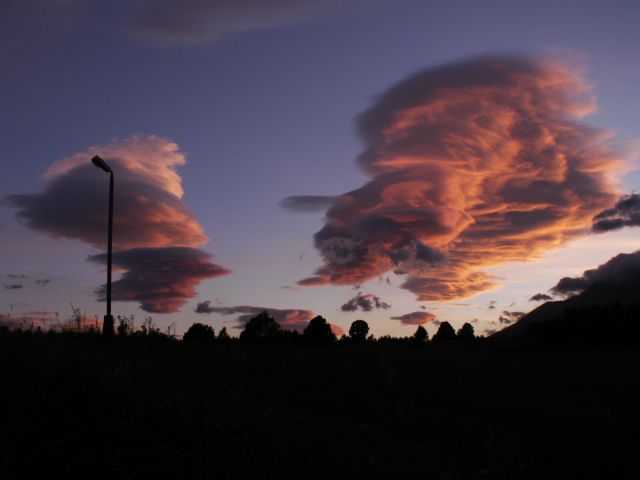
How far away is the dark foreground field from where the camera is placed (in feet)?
36.7

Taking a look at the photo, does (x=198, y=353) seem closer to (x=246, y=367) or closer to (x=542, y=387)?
(x=246, y=367)

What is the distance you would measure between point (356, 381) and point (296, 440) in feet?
32.7

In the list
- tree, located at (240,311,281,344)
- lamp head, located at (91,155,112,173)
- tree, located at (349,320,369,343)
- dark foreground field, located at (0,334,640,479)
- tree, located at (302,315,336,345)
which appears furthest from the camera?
tree, located at (349,320,369,343)

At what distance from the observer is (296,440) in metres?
12.9

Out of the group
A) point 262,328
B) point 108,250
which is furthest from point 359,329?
point 108,250

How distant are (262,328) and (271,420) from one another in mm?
89262

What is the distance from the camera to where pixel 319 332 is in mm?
106312

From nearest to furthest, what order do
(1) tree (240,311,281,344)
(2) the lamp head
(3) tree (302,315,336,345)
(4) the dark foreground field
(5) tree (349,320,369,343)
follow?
1. (4) the dark foreground field
2. (2) the lamp head
3. (1) tree (240,311,281,344)
4. (3) tree (302,315,336,345)
5. (5) tree (349,320,369,343)

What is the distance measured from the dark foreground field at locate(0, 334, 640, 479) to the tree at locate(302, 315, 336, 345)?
7968 centimetres

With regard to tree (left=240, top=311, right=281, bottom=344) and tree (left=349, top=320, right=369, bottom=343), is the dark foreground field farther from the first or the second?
tree (left=349, top=320, right=369, bottom=343)

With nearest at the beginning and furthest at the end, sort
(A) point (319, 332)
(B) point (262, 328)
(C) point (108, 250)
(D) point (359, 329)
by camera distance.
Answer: (C) point (108, 250), (B) point (262, 328), (A) point (319, 332), (D) point (359, 329)

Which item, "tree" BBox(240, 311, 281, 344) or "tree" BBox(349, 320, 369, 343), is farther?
"tree" BBox(349, 320, 369, 343)

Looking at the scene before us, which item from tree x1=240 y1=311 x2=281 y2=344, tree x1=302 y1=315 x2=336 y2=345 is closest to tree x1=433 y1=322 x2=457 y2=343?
tree x1=302 y1=315 x2=336 y2=345

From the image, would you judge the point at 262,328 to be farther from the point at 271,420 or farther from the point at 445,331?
the point at 271,420
